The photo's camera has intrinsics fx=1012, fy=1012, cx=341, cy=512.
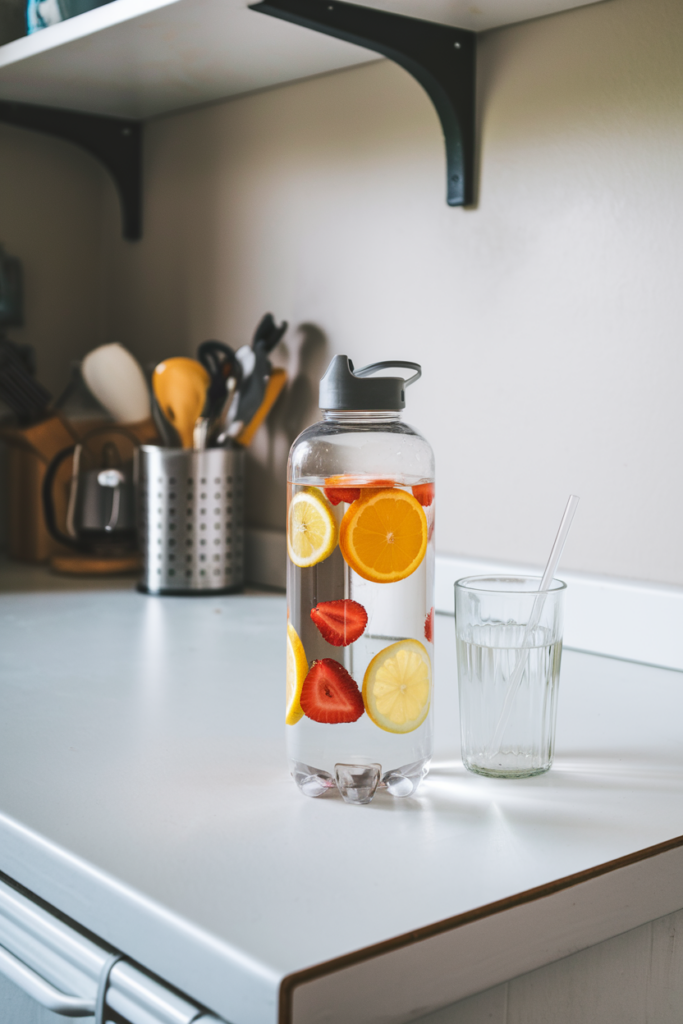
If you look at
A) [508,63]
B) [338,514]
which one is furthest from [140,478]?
[338,514]

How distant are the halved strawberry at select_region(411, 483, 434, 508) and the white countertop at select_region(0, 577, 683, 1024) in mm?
193

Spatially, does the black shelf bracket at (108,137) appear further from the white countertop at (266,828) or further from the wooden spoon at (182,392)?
the white countertop at (266,828)

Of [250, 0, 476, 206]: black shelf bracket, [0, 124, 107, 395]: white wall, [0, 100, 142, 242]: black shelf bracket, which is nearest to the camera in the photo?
[250, 0, 476, 206]: black shelf bracket

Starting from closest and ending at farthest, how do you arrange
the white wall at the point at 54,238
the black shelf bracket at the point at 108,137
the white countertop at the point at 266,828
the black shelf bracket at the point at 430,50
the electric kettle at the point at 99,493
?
1. the white countertop at the point at 266,828
2. the black shelf bracket at the point at 430,50
3. the electric kettle at the point at 99,493
4. the black shelf bracket at the point at 108,137
5. the white wall at the point at 54,238

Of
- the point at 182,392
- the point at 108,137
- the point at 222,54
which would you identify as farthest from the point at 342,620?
the point at 108,137

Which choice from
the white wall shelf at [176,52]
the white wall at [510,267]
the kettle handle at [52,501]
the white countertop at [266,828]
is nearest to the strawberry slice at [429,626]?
the white countertop at [266,828]

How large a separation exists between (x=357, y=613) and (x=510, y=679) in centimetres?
13

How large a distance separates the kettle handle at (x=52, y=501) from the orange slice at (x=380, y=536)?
3.33 ft

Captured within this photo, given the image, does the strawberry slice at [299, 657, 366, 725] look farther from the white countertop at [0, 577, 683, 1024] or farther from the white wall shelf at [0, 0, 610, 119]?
the white wall shelf at [0, 0, 610, 119]

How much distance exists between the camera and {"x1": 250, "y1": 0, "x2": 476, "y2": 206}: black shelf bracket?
41.1 inches

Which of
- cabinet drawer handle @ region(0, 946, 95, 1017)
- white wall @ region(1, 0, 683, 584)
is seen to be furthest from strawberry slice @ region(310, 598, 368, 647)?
white wall @ region(1, 0, 683, 584)

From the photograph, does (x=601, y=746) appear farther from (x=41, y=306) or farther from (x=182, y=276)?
(x=41, y=306)

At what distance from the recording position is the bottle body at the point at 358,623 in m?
0.65

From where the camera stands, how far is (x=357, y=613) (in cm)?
65
